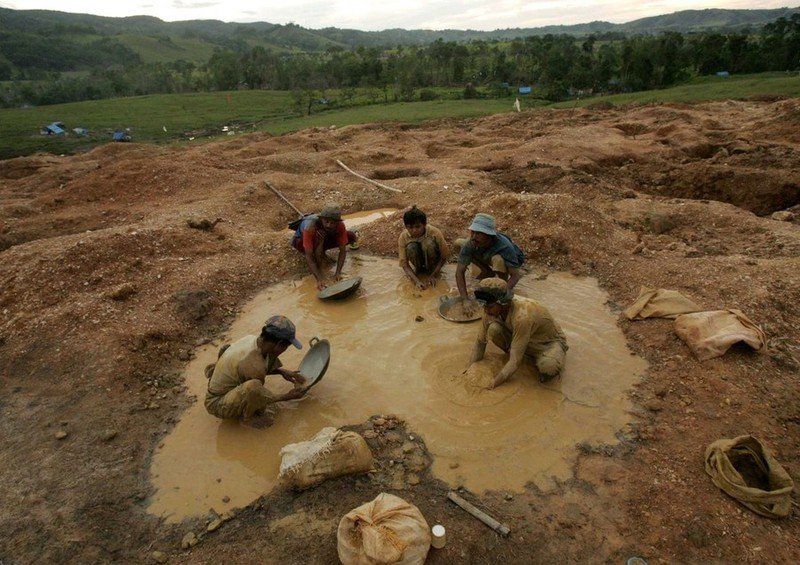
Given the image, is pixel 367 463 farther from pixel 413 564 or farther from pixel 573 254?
pixel 573 254

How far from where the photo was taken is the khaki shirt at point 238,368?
423 cm

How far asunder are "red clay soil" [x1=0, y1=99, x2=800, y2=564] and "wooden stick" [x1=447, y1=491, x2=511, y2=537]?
0.04 m

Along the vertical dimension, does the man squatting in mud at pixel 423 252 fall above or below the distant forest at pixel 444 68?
below

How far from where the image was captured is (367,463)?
379 centimetres

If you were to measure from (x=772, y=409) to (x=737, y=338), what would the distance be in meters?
0.74

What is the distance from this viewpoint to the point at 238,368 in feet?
13.9

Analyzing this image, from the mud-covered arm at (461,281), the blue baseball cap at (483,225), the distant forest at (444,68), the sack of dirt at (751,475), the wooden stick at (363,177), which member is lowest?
the sack of dirt at (751,475)

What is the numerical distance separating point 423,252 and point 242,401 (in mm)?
3526

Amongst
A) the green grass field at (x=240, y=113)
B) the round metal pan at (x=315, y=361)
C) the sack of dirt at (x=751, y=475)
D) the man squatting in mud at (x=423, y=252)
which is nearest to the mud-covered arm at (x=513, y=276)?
the man squatting in mud at (x=423, y=252)

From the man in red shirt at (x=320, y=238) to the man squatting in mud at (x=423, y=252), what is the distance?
933 mm

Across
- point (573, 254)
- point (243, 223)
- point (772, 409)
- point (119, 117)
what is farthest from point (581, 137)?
point (119, 117)

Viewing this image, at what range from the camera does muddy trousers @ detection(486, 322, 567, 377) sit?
4.55 m

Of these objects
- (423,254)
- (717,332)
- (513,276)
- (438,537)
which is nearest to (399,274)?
(423,254)

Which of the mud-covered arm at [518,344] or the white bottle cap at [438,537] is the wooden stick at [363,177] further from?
the white bottle cap at [438,537]
